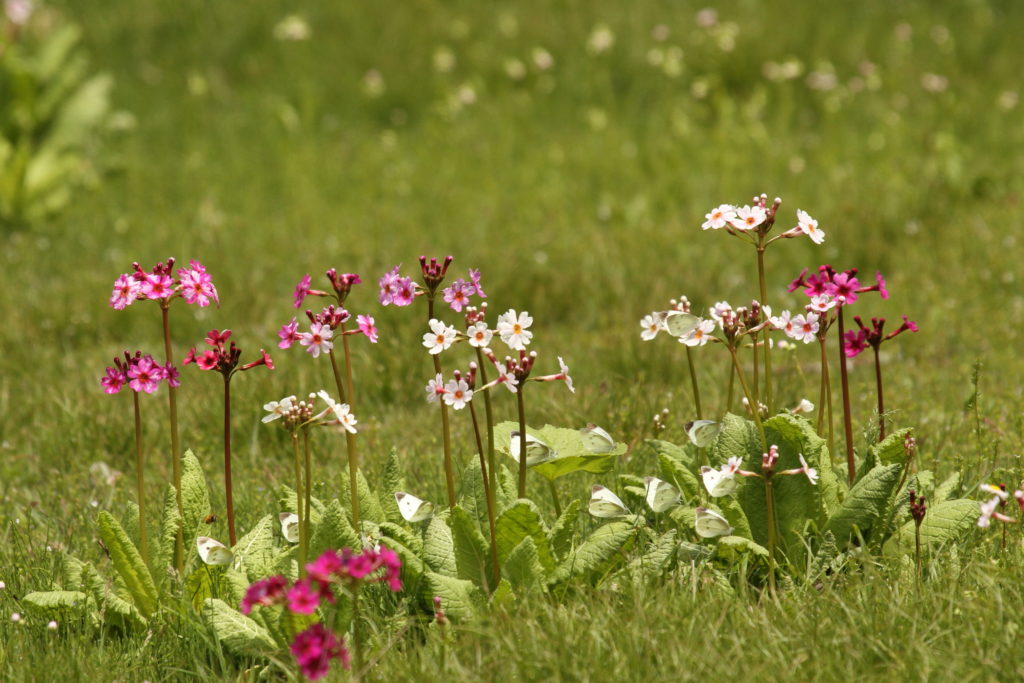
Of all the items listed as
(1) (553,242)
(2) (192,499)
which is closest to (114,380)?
(2) (192,499)

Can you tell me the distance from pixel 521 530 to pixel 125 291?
3.66 feet

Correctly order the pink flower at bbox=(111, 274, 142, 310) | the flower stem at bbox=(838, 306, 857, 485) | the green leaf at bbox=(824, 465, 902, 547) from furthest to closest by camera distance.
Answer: the flower stem at bbox=(838, 306, 857, 485)
the green leaf at bbox=(824, 465, 902, 547)
the pink flower at bbox=(111, 274, 142, 310)

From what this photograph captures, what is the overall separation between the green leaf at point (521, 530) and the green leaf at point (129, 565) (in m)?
0.88

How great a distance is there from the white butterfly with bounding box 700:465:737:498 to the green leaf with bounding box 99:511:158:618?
140 cm

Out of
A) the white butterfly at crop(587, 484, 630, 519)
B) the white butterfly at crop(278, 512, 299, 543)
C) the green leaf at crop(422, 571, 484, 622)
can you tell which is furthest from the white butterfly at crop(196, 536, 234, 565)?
the white butterfly at crop(587, 484, 630, 519)

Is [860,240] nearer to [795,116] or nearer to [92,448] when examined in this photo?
[795,116]

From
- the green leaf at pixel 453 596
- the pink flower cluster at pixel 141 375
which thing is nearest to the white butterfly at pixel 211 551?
the pink flower cluster at pixel 141 375

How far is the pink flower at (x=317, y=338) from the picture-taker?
2766mm

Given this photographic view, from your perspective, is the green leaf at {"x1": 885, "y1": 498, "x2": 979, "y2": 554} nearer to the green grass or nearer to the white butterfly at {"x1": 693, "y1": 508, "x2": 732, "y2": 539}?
the green grass

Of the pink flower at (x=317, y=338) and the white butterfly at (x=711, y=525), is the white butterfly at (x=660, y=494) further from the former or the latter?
the pink flower at (x=317, y=338)

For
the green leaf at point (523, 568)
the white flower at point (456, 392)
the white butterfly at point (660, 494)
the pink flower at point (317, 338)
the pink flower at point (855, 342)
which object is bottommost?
the green leaf at point (523, 568)

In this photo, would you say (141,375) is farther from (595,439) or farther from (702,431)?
(702,431)

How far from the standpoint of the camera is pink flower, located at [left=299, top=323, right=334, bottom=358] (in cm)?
277

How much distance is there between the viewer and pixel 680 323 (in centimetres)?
290
